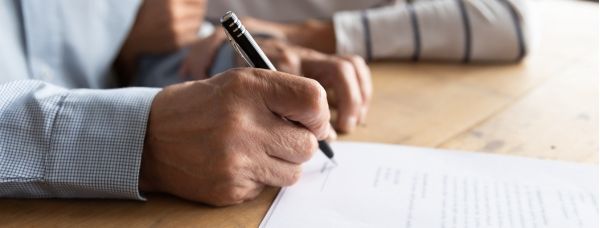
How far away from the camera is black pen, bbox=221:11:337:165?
0.58m

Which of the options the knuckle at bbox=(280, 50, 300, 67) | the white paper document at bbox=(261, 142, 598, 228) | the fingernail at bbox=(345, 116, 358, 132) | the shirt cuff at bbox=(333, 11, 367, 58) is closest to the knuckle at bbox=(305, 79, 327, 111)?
the white paper document at bbox=(261, 142, 598, 228)

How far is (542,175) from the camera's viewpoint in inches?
26.0

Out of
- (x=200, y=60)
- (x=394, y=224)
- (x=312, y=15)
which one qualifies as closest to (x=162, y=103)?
(x=394, y=224)

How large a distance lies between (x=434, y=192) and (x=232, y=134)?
216mm

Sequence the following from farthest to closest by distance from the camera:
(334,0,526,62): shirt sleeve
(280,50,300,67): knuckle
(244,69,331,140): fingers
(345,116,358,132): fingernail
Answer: (334,0,526,62): shirt sleeve
(280,50,300,67): knuckle
(345,116,358,132): fingernail
(244,69,331,140): fingers

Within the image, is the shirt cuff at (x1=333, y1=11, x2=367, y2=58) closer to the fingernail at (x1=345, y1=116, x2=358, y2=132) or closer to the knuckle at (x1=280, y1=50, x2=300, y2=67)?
the knuckle at (x1=280, y1=50, x2=300, y2=67)

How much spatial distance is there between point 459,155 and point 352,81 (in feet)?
0.63

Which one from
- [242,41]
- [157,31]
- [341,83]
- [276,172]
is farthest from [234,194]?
[157,31]

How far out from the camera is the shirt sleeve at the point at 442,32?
40.6 inches

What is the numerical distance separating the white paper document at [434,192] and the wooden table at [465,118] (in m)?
0.04

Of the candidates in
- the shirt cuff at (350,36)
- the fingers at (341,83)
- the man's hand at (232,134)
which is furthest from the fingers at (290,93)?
the shirt cuff at (350,36)

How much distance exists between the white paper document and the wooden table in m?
0.04

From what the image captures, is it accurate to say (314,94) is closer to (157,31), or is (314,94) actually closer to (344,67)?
(344,67)

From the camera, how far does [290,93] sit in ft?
1.88
